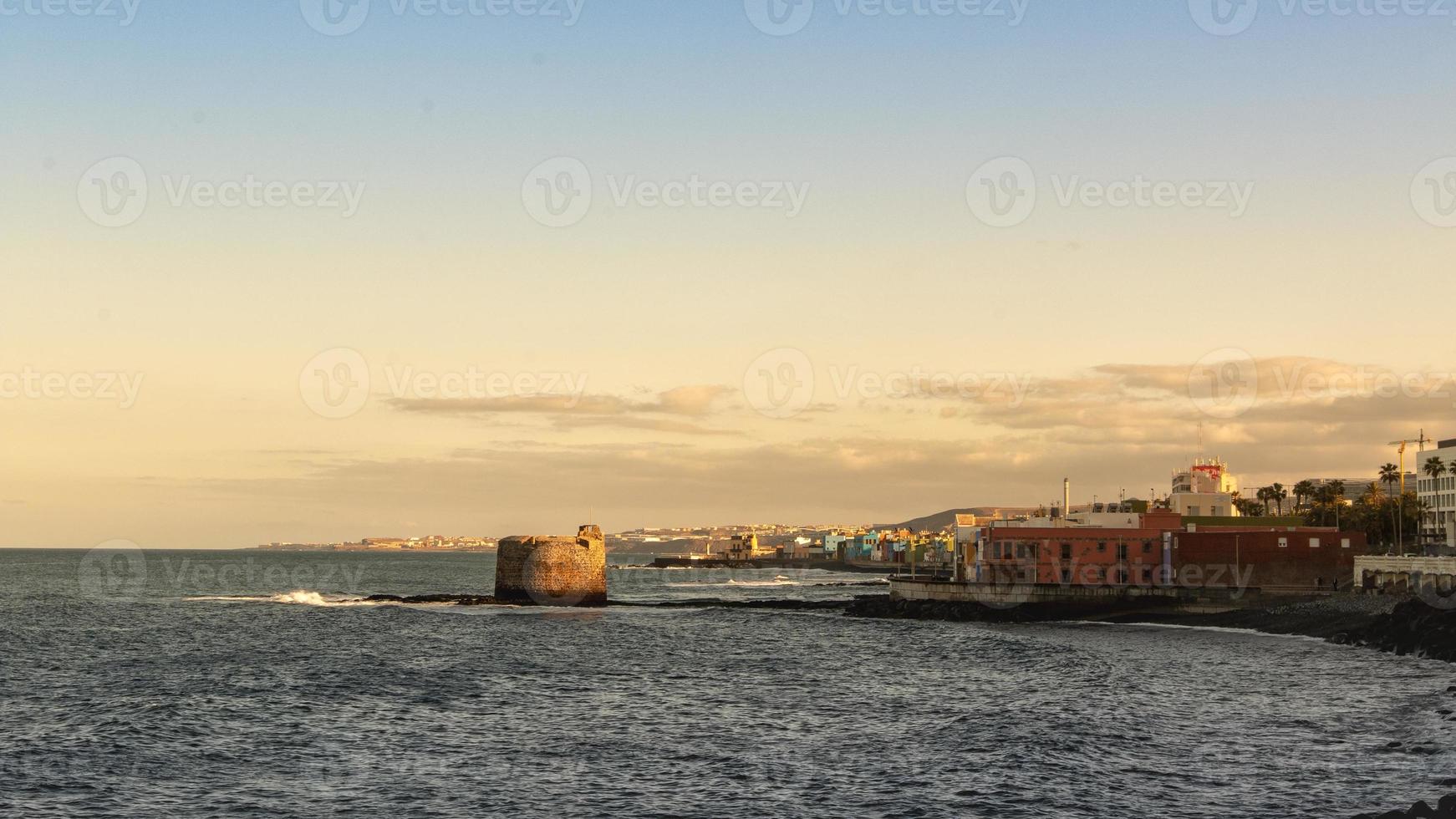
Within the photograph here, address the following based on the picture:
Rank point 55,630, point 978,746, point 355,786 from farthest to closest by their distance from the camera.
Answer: point 55,630, point 978,746, point 355,786

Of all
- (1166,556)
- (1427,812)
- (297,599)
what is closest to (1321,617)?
(1166,556)

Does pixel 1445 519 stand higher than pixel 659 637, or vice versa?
pixel 1445 519

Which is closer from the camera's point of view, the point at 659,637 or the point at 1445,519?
the point at 659,637

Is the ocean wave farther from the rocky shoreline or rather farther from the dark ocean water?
the rocky shoreline

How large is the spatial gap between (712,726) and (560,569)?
73.3 m

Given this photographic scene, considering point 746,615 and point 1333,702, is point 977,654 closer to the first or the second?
point 1333,702

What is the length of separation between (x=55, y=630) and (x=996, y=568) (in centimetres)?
7304

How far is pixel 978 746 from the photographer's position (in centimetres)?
4181

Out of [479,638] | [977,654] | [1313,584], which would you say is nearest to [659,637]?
[479,638]

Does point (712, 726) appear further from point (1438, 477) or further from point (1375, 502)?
point (1438, 477)

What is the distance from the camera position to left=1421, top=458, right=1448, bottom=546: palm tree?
180 meters

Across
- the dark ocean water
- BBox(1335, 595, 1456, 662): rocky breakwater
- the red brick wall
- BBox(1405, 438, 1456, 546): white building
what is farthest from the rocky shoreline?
BBox(1405, 438, 1456, 546): white building

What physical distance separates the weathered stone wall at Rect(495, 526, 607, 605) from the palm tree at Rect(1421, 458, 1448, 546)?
382 feet

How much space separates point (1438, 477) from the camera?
188 meters
